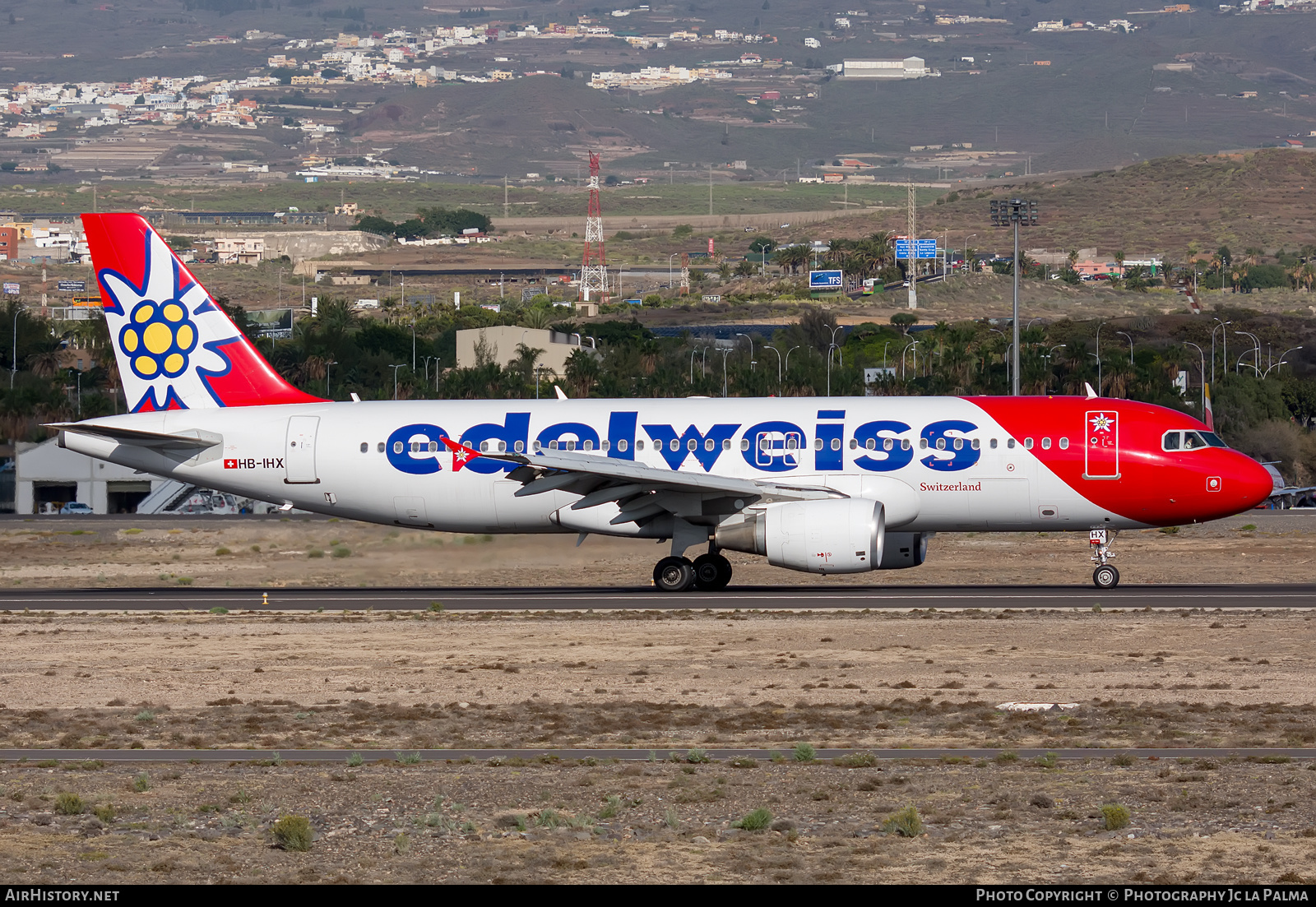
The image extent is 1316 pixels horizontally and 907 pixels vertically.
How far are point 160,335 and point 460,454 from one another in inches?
339

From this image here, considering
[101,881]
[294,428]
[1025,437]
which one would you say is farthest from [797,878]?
[294,428]

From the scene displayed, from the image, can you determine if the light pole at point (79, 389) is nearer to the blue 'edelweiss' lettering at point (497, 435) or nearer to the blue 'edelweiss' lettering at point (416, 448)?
the blue 'edelweiss' lettering at point (416, 448)

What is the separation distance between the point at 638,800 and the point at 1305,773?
23.4ft

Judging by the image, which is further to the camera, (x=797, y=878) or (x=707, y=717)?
(x=707, y=717)

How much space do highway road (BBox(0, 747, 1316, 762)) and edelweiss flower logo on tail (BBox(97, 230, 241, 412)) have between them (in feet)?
72.6

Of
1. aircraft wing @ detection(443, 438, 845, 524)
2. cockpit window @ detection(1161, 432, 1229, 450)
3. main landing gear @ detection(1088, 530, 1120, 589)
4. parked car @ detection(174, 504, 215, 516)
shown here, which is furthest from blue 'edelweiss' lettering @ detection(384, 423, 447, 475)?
parked car @ detection(174, 504, 215, 516)

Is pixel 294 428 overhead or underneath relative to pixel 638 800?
overhead

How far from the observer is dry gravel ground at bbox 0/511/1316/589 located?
133 ft

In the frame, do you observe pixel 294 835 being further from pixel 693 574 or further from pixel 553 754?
pixel 693 574

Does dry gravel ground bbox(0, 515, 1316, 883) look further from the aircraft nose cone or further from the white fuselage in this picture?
the aircraft nose cone

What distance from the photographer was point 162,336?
1676 inches

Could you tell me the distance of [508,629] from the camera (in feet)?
109
